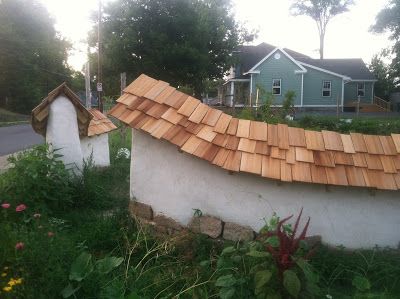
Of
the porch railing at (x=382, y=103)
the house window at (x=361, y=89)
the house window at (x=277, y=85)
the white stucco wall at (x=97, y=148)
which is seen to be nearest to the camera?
the white stucco wall at (x=97, y=148)

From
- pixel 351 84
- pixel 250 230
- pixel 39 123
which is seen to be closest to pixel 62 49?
pixel 351 84

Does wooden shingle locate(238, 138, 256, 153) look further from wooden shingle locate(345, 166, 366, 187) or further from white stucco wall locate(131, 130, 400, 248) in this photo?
wooden shingle locate(345, 166, 366, 187)

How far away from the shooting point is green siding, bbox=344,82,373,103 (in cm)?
3734

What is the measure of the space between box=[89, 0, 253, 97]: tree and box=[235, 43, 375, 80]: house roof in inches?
319

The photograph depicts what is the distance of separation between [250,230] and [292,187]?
0.60m

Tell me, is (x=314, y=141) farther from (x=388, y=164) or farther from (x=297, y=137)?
(x=388, y=164)

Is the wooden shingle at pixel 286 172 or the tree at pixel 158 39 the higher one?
the tree at pixel 158 39

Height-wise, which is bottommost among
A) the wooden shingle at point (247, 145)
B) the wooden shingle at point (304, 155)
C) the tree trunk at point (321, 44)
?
the wooden shingle at point (304, 155)

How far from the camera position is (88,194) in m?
5.62

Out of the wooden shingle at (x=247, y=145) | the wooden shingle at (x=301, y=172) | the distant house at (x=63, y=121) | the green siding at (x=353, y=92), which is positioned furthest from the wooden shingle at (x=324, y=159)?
the green siding at (x=353, y=92)

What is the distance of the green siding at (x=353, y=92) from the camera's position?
3734 centimetres

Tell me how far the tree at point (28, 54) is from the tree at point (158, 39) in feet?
44.2

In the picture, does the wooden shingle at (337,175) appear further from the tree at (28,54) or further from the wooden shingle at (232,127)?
the tree at (28,54)

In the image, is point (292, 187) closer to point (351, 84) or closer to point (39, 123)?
point (39, 123)
